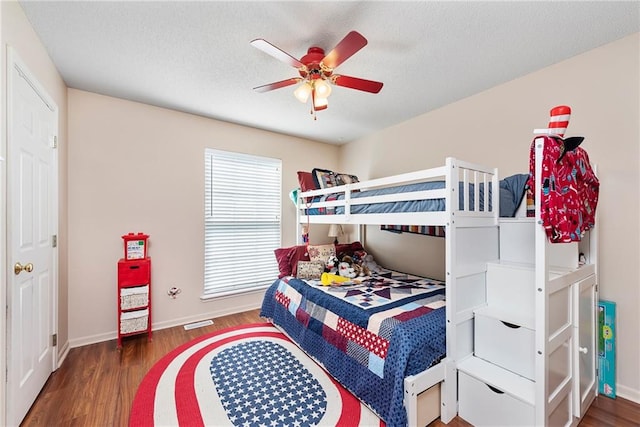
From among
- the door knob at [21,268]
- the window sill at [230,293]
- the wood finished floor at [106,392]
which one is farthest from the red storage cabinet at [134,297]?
the door knob at [21,268]

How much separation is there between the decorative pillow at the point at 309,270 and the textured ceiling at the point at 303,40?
1.77 m

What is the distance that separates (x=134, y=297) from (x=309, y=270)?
67.2 inches

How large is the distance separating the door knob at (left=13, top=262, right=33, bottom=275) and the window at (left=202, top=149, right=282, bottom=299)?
169 centimetres

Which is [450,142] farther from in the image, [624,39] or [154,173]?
[154,173]

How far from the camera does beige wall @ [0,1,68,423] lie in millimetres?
1444

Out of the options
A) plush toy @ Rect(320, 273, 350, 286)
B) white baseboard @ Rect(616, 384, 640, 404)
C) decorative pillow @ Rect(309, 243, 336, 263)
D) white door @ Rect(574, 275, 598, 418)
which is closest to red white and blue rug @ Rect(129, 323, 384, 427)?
plush toy @ Rect(320, 273, 350, 286)

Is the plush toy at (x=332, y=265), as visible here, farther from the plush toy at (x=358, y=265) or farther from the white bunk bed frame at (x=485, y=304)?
the white bunk bed frame at (x=485, y=304)

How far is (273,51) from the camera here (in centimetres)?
162

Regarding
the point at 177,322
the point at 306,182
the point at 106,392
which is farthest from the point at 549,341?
the point at 177,322

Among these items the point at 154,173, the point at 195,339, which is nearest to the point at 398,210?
the point at 195,339

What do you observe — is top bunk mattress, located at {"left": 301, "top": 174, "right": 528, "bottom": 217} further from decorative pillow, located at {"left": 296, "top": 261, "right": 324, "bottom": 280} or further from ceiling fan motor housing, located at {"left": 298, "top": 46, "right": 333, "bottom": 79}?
ceiling fan motor housing, located at {"left": 298, "top": 46, "right": 333, "bottom": 79}

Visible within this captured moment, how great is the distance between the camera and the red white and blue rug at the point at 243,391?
5.41ft

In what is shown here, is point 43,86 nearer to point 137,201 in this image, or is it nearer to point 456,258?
point 137,201

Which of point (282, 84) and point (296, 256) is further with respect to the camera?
point (296, 256)
